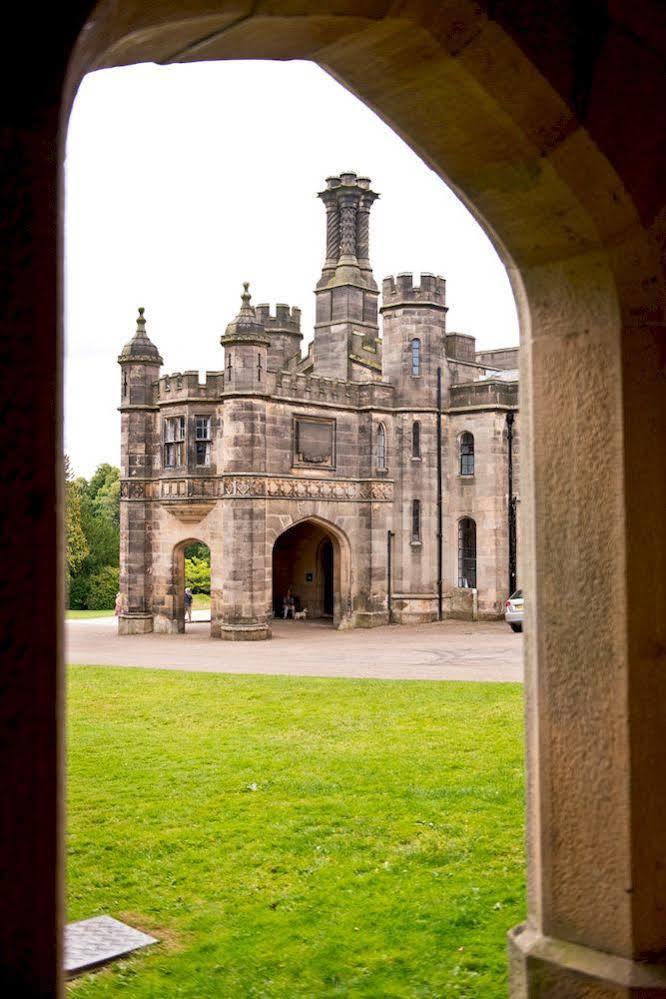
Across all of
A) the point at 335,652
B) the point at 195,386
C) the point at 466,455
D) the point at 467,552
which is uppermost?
the point at 195,386

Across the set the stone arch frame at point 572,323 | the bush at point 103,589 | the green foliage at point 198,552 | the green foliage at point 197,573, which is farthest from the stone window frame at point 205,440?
the bush at point 103,589

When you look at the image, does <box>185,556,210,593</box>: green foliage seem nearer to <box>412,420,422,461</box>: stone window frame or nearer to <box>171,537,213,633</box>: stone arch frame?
<box>171,537,213,633</box>: stone arch frame

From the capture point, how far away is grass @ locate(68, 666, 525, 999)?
5195 millimetres

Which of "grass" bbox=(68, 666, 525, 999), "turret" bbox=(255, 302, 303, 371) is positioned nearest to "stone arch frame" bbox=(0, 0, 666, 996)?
"grass" bbox=(68, 666, 525, 999)

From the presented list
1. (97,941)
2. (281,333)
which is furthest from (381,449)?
(97,941)

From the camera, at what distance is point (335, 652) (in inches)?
886

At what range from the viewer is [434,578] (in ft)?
100

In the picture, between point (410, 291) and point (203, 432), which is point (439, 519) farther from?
point (203, 432)

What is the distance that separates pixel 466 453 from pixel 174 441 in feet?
30.4

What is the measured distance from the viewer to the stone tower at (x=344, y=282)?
108 ft

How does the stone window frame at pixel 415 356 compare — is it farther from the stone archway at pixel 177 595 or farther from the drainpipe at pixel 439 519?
the stone archway at pixel 177 595
